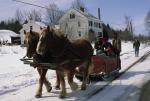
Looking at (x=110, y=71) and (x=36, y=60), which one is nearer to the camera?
(x=36, y=60)

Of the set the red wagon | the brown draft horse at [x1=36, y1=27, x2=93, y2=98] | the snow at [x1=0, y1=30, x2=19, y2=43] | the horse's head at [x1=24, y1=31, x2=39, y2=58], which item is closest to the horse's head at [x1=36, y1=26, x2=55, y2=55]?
the brown draft horse at [x1=36, y1=27, x2=93, y2=98]

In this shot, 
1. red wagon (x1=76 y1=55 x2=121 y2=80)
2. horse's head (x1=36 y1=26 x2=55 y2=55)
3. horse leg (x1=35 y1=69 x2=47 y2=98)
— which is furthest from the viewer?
red wagon (x1=76 y1=55 x2=121 y2=80)

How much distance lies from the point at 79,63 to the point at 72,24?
77702 millimetres

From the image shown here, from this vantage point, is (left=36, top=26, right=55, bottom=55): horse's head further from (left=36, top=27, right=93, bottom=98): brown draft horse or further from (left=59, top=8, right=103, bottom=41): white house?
(left=59, top=8, right=103, bottom=41): white house

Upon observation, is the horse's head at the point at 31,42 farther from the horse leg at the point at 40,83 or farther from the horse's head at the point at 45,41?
the horse leg at the point at 40,83

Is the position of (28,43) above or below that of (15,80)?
above

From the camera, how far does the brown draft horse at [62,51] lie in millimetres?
11159

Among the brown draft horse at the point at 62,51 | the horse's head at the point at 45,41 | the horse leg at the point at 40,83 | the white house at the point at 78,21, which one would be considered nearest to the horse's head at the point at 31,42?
the brown draft horse at the point at 62,51

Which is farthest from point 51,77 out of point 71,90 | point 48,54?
point 48,54

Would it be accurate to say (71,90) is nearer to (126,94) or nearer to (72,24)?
(126,94)

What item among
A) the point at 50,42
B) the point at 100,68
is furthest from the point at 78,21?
the point at 50,42

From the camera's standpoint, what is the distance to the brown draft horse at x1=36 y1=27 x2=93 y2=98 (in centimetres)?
1116

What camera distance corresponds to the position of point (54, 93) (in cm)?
Result: 1243

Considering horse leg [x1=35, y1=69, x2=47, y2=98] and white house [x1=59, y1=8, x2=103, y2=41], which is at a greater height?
white house [x1=59, y1=8, x2=103, y2=41]
